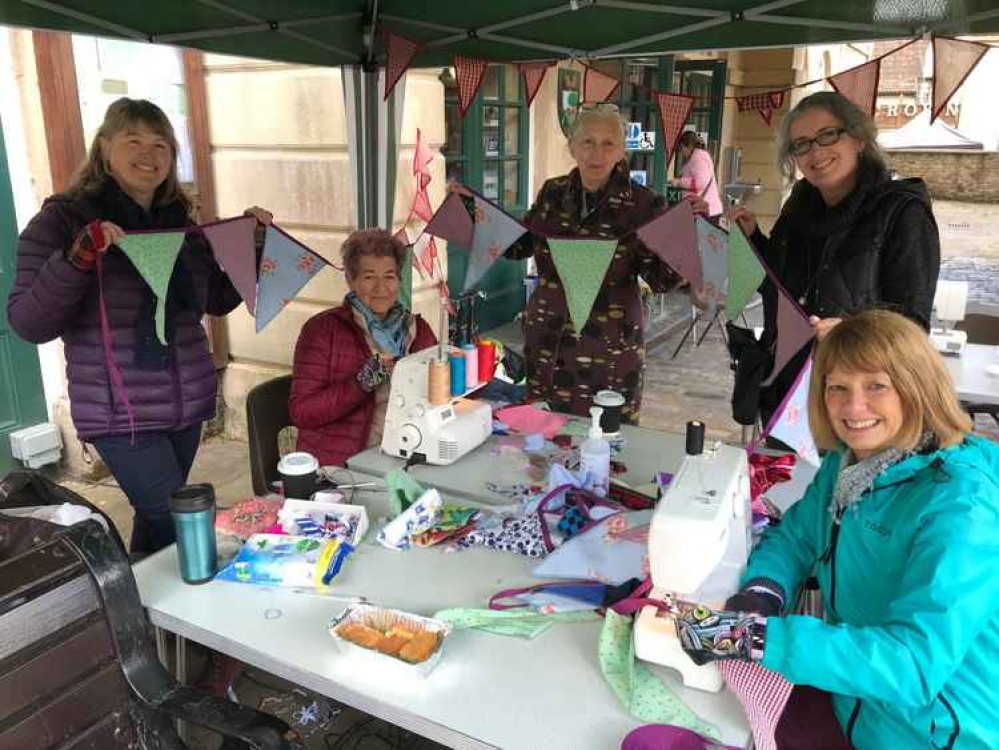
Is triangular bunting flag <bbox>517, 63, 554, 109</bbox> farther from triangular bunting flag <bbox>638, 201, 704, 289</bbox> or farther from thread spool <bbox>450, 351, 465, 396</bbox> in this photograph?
thread spool <bbox>450, 351, 465, 396</bbox>

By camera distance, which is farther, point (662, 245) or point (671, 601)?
point (662, 245)

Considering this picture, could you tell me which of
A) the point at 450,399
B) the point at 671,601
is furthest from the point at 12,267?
the point at 671,601

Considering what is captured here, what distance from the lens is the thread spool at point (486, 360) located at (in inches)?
98.5

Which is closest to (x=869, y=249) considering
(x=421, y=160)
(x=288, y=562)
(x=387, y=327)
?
(x=387, y=327)

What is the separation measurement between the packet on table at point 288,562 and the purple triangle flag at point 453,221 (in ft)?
5.55

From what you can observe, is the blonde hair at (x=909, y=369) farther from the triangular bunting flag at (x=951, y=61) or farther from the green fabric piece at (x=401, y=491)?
the triangular bunting flag at (x=951, y=61)

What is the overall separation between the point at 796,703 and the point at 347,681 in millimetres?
883

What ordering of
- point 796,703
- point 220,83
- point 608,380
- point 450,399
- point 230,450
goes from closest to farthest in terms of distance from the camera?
point 796,703, point 450,399, point 608,380, point 220,83, point 230,450

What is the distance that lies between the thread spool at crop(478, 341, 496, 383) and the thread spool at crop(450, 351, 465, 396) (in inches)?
4.2

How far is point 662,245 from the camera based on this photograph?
2.63 meters

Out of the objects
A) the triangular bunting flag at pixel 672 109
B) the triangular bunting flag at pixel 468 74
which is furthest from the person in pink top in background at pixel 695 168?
the triangular bunting flag at pixel 468 74

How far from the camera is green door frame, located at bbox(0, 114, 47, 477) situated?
12.1 ft

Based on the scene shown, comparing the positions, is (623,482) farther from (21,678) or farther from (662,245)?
(21,678)

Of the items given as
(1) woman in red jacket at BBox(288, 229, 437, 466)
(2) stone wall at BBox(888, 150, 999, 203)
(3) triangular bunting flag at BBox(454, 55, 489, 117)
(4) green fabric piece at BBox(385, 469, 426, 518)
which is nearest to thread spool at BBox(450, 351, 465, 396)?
(1) woman in red jacket at BBox(288, 229, 437, 466)
